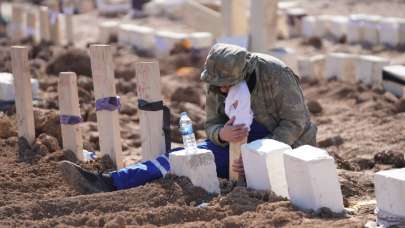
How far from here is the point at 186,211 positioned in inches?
236

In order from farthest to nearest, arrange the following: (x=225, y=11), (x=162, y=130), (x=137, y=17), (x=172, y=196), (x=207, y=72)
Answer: (x=137, y=17)
(x=225, y=11)
(x=162, y=130)
(x=207, y=72)
(x=172, y=196)

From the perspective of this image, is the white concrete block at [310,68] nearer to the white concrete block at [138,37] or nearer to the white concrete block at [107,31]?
the white concrete block at [138,37]

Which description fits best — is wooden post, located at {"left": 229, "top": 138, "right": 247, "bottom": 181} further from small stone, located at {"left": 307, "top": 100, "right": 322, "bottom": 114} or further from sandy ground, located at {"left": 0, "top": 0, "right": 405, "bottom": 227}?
small stone, located at {"left": 307, "top": 100, "right": 322, "bottom": 114}

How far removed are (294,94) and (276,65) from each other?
24cm

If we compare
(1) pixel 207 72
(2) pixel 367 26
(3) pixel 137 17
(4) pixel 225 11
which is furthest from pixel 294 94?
(3) pixel 137 17

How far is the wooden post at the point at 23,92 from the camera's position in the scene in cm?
789

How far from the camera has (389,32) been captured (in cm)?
1506

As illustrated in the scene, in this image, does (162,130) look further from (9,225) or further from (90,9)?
(90,9)

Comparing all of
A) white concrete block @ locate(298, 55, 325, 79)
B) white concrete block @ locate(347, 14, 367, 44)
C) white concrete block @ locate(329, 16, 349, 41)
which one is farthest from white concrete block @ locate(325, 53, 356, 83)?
white concrete block @ locate(329, 16, 349, 41)

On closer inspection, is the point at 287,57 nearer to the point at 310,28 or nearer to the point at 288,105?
the point at 310,28

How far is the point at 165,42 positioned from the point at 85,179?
29.9ft

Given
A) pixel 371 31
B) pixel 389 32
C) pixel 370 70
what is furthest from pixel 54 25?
pixel 370 70

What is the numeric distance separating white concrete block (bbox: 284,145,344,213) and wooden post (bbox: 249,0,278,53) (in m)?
6.65

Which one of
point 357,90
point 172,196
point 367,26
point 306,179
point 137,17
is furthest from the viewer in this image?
point 137,17
